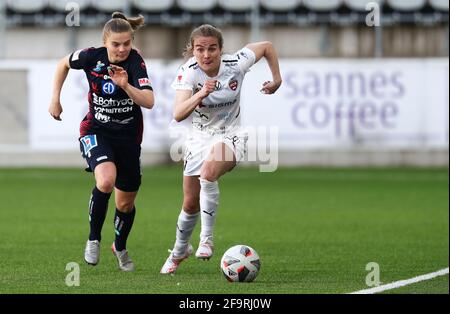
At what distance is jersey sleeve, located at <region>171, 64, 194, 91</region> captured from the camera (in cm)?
967

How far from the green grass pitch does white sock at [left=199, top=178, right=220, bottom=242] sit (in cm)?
34

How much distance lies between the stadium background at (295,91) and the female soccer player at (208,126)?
329 inches

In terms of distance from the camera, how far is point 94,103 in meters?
9.97

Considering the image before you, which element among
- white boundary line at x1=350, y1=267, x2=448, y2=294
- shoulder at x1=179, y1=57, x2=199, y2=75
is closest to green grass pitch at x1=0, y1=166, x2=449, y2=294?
white boundary line at x1=350, y1=267, x2=448, y2=294

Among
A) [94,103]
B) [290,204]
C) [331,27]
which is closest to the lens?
[94,103]

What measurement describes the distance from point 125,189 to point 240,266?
148 cm

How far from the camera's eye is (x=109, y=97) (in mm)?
9852

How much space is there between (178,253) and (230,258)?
2.92 ft

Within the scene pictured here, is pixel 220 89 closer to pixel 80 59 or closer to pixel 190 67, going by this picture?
pixel 190 67

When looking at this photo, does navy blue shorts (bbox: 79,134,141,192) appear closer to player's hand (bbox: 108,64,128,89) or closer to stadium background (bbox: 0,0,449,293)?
player's hand (bbox: 108,64,128,89)

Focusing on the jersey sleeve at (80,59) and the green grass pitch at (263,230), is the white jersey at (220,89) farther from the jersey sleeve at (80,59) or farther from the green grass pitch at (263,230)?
the green grass pitch at (263,230)

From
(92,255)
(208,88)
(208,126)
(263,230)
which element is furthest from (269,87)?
(263,230)
